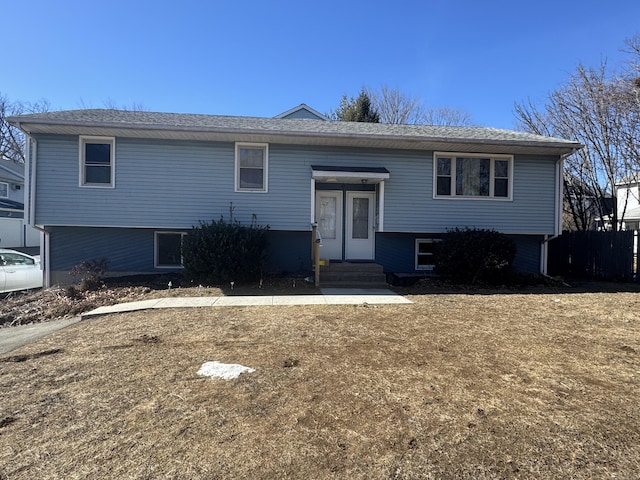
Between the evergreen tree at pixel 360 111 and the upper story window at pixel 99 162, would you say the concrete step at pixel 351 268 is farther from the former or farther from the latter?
the evergreen tree at pixel 360 111

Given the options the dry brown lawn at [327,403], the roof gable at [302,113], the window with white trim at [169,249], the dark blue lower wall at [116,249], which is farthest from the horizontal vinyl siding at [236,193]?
the roof gable at [302,113]

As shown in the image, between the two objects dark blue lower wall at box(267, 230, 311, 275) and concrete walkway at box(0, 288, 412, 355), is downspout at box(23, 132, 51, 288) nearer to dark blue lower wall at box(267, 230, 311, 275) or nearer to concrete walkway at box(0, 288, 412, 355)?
concrete walkway at box(0, 288, 412, 355)

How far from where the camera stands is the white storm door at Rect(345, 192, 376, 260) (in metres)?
11.8

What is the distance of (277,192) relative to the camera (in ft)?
34.9

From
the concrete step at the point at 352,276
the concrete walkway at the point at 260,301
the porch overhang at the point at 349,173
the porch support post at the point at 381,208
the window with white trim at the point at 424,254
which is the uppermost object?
the porch overhang at the point at 349,173

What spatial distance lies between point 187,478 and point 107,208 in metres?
9.50

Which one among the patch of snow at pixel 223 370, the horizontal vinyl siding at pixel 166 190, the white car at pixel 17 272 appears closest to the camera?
the patch of snow at pixel 223 370

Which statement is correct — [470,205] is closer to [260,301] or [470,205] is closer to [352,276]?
[352,276]

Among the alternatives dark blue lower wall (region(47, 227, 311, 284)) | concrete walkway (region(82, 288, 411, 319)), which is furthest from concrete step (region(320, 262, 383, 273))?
concrete walkway (region(82, 288, 411, 319))

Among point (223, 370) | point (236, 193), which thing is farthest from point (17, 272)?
point (223, 370)

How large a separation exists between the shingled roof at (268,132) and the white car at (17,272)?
134 inches

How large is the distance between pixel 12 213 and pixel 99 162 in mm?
21762

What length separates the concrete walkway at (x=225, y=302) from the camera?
6.50 meters

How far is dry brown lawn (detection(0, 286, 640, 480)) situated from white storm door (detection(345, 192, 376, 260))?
19.2 ft
